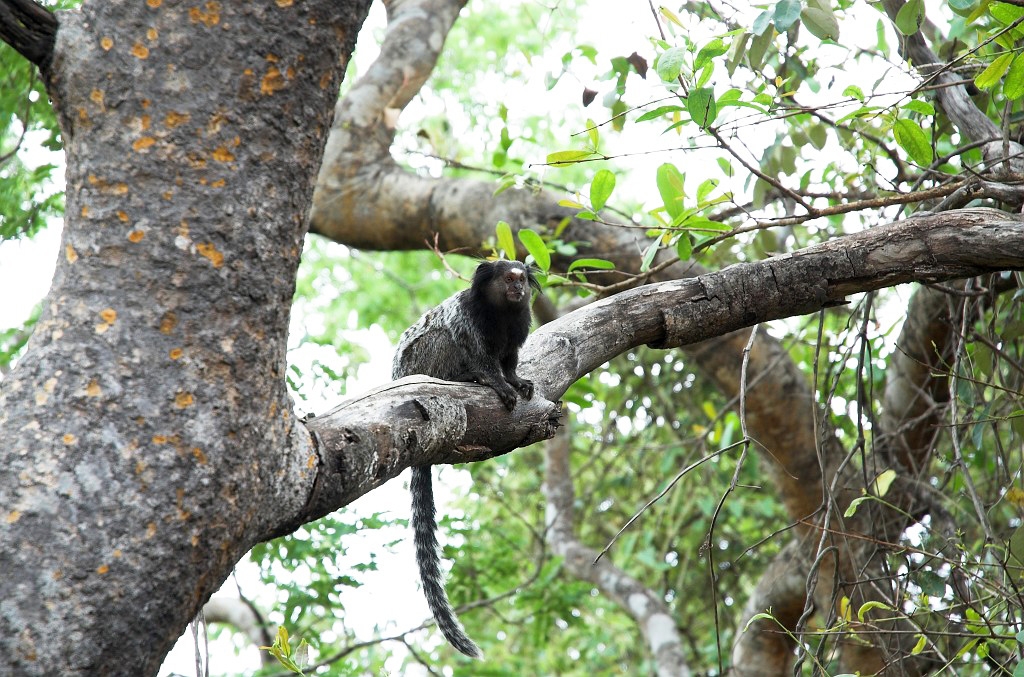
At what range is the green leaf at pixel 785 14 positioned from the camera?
269 cm

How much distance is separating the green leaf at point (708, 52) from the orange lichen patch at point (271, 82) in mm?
1348

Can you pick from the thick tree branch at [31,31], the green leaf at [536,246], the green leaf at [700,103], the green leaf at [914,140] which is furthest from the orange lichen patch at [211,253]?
the green leaf at [914,140]

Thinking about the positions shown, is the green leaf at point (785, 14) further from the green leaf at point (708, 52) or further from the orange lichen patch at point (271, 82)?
the orange lichen patch at point (271, 82)

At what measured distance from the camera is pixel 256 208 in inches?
61.4

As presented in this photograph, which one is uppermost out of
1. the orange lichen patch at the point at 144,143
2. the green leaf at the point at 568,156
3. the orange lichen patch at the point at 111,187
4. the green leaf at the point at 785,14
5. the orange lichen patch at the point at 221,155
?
the green leaf at the point at 785,14

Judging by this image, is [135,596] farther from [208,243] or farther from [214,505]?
[208,243]

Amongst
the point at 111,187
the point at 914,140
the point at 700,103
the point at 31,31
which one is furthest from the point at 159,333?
the point at 914,140

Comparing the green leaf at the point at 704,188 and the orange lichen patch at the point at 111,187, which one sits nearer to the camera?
the orange lichen patch at the point at 111,187

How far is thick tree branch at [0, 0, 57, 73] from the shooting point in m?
1.52

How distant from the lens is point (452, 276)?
333cm

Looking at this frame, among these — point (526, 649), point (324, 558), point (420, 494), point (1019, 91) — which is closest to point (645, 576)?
point (526, 649)

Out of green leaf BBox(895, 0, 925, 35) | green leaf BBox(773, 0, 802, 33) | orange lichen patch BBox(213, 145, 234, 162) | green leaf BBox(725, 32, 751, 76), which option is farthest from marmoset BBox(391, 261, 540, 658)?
orange lichen patch BBox(213, 145, 234, 162)

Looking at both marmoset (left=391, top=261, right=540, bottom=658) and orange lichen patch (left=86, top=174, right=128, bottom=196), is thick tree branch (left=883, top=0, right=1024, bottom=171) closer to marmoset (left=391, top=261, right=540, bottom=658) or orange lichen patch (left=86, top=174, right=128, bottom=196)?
marmoset (left=391, top=261, right=540, bottom=658)

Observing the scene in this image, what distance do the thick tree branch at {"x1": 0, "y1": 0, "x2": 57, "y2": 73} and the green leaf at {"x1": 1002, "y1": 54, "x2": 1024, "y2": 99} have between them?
2345mm
